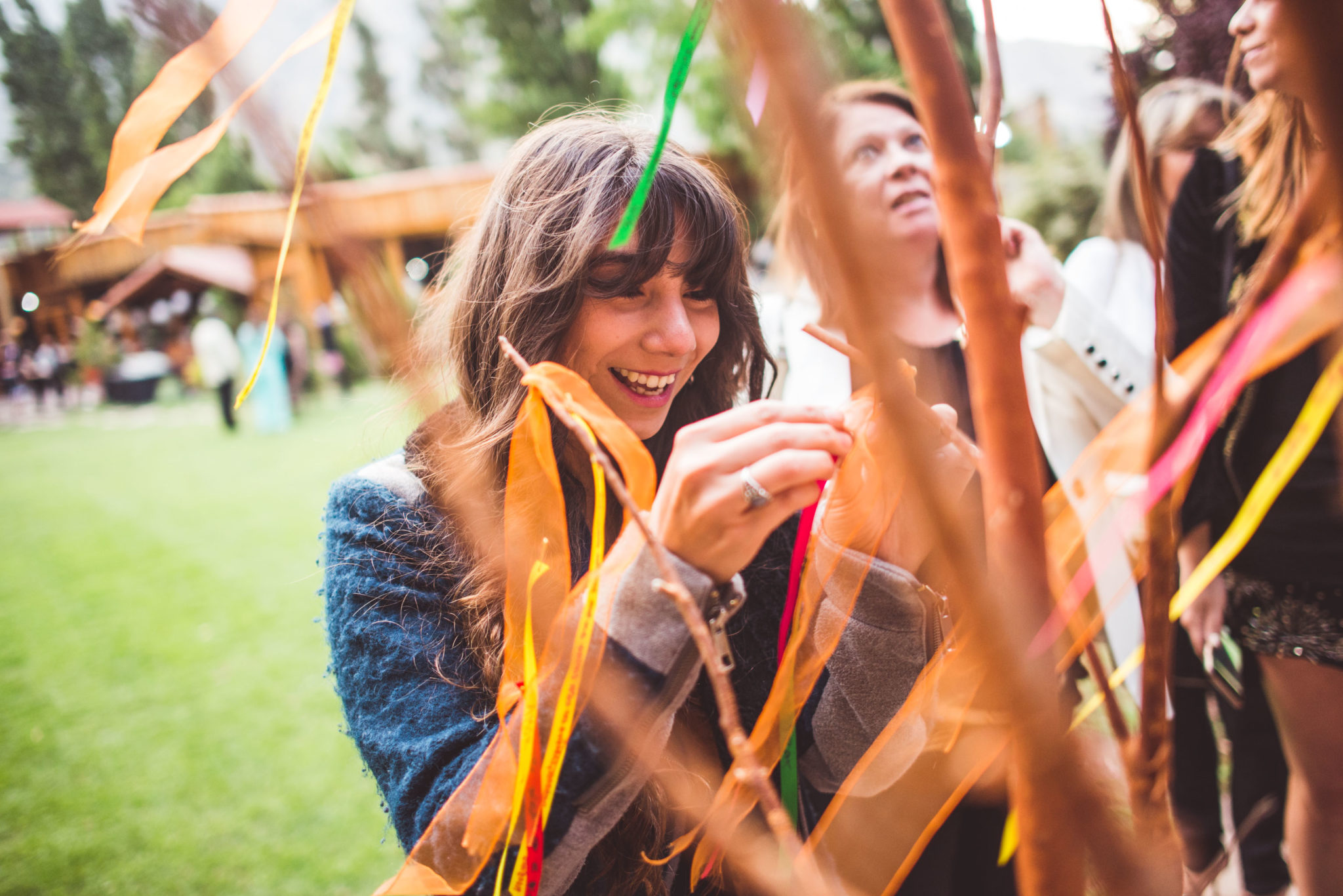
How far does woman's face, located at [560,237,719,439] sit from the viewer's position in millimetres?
1176

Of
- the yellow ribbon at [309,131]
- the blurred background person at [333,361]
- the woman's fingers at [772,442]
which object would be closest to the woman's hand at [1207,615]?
the woman's fingers at [772,442]

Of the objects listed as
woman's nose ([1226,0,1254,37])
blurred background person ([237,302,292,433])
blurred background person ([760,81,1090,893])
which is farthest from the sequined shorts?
blurred background person ([237,302,292,433])

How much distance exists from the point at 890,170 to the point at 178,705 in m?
4.19

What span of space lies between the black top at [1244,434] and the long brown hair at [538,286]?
1225 mm

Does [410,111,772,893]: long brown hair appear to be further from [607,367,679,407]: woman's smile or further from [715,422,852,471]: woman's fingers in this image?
[715,422,852,471]: woman's fingers

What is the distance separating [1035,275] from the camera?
Answer: 1960mm

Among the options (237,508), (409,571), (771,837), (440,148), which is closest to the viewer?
(771,837)

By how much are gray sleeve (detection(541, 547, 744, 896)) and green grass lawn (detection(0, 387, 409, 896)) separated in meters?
0.31

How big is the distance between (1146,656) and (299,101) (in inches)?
26.9

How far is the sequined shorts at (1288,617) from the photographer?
1534 mm

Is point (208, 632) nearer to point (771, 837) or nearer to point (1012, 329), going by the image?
point (771, 837)

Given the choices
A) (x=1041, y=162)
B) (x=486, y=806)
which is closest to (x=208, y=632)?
(x=486, y=806)

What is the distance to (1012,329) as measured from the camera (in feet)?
1.12

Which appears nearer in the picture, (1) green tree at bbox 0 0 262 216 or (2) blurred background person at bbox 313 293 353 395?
(1) green tree at bbox 0 0 262 216
